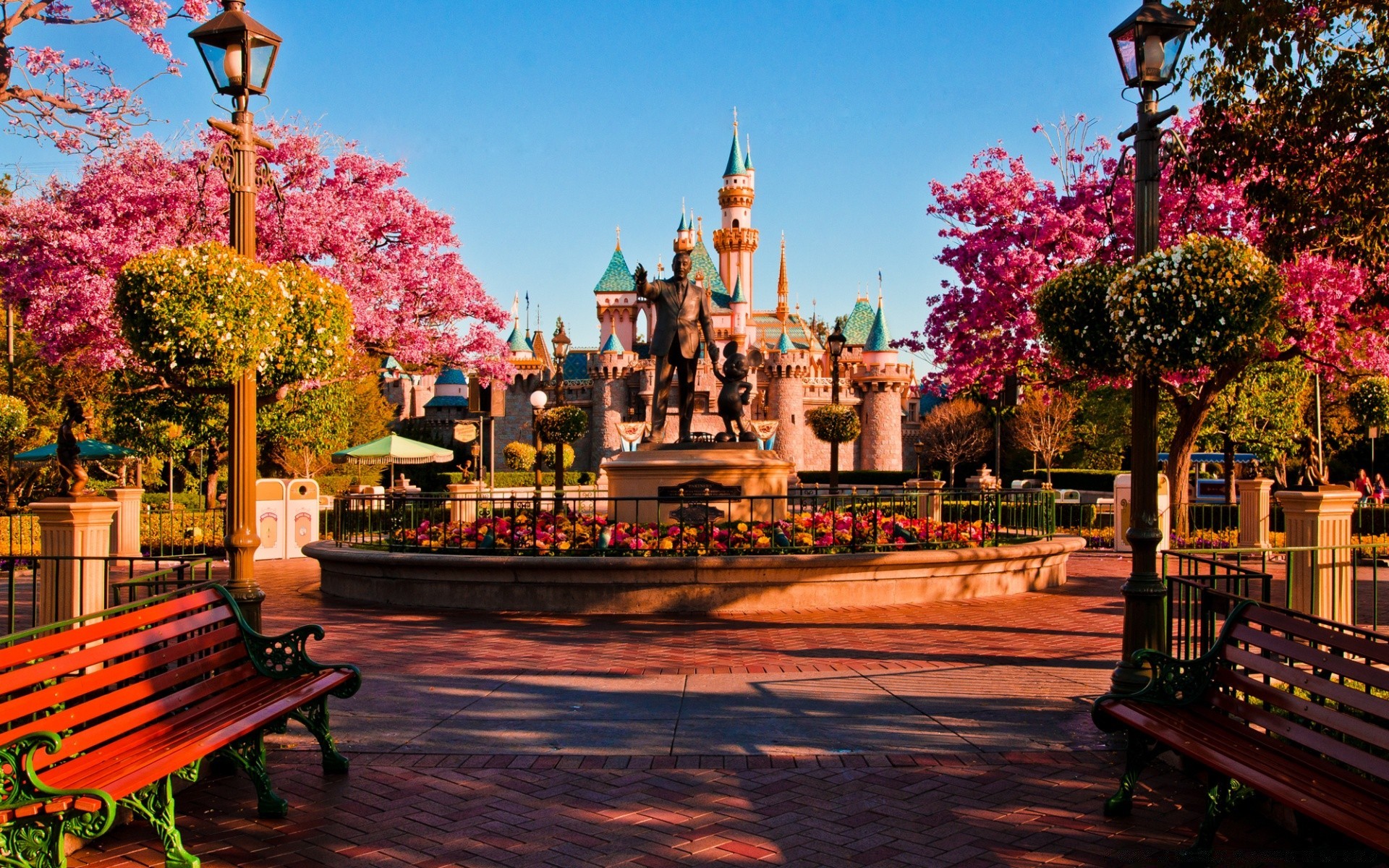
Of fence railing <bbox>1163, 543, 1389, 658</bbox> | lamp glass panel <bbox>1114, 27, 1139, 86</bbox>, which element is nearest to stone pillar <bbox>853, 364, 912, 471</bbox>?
fence railing <bbox>1163, 543, 1389, 658</bbox>


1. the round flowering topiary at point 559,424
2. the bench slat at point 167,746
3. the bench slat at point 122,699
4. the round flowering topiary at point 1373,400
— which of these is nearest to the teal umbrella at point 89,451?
the round flowering topiary at point 559,424

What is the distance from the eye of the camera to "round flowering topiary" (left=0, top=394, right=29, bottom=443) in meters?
24.2

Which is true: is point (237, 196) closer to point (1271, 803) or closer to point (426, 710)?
point (426, 710)

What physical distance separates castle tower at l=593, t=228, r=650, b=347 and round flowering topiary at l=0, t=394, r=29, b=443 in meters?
70.7

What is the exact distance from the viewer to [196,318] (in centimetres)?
661

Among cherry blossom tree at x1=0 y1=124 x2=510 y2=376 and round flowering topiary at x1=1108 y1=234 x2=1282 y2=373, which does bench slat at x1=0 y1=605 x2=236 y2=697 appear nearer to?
round flowering topiary at x1=1108 y1=234 x2=1282 y2=373

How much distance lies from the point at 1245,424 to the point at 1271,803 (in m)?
30.8

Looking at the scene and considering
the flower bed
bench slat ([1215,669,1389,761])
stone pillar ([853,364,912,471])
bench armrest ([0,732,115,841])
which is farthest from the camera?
stone pillar ([853,364,912,471])

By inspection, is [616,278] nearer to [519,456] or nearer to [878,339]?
[878,339]

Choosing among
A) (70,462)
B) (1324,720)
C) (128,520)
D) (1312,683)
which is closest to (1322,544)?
(1312,683)

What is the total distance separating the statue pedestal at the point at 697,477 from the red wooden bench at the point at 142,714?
8.70m

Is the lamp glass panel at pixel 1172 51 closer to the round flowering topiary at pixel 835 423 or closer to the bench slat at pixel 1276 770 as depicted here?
the bench slat at pixel 1276 770

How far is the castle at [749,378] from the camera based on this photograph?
75.9 metres

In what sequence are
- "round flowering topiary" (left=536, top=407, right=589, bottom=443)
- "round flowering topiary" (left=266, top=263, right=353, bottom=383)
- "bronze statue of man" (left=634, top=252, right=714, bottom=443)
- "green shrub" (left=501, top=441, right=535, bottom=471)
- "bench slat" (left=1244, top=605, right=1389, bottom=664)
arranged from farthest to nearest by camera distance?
"green shrub" (left=501, top=441, right=535, bottom=471)
"round flowering topiary" (left=536, top=407, right=589, bottom=443)
"bronze statue of man" (left=634, top=252, right=714, bottom=443)
"round flowering topiary" (left=266, top=263, right=353, bottom=383)
"bench slat" (left=1244, top=605, right=1389, bottom=664)
